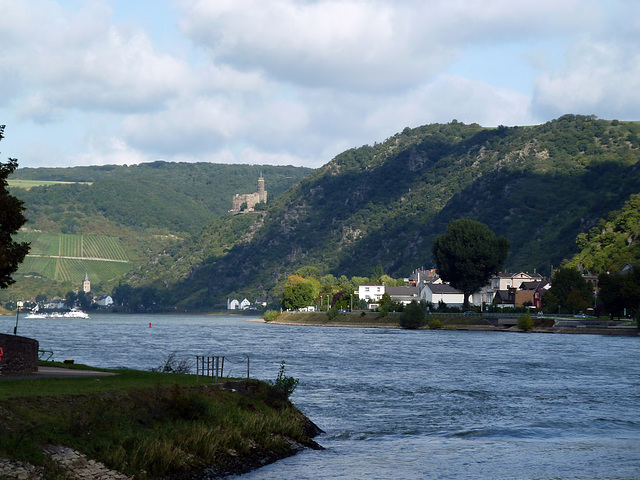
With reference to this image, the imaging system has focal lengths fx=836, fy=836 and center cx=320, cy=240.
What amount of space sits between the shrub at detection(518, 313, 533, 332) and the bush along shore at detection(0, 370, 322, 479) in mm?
112338

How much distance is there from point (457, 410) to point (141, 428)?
941 inches

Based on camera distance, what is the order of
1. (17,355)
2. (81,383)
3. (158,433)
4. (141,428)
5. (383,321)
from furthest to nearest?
1. (383,321)
2. (17,355)
3. (81,383)
4. (158,433)
5. (141,428)

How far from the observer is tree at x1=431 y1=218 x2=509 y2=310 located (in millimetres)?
170750

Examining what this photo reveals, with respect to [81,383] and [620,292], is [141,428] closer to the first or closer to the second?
[81,383]

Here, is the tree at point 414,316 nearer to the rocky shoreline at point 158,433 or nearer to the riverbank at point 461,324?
the riverbank at point 461,324

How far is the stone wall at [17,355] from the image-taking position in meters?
30.9

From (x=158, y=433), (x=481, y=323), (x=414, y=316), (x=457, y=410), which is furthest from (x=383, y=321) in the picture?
(x=158, y=433)

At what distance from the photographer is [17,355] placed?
31.6 metres

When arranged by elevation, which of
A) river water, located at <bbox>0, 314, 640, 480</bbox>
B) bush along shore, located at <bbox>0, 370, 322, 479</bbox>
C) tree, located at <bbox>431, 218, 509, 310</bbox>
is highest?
tree, located at <bbox>431, 218, 509, 310</bbox>

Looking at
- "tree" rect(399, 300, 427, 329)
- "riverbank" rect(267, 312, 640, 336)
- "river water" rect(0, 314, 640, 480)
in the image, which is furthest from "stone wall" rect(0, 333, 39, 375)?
"tree" rect(399, 300, 427, 329)

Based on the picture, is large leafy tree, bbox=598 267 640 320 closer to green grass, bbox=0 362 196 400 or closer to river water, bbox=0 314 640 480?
river water, bbox=0 314 640 480

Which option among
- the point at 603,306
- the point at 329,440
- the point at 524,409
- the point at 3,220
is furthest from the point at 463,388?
the point at 603,306

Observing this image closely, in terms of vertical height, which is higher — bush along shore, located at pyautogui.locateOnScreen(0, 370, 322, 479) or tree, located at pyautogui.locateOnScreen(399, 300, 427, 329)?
tree, located at pyautogui.locateOnScreen(399, 300, 427, 329)

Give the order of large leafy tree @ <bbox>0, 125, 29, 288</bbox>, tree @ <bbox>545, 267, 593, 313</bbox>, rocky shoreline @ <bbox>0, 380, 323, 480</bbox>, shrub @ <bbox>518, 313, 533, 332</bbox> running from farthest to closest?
tree @ <bbox>545, 267, 593, 313</bbox>, shrub @ <bbox>518, 313, 533, 332</bbox>, large leafy tree @ <bbox>0, 125, 29, 288</bbox>, rocky shoreline @ <bbox>0, 380, 323, 480</bbox>
